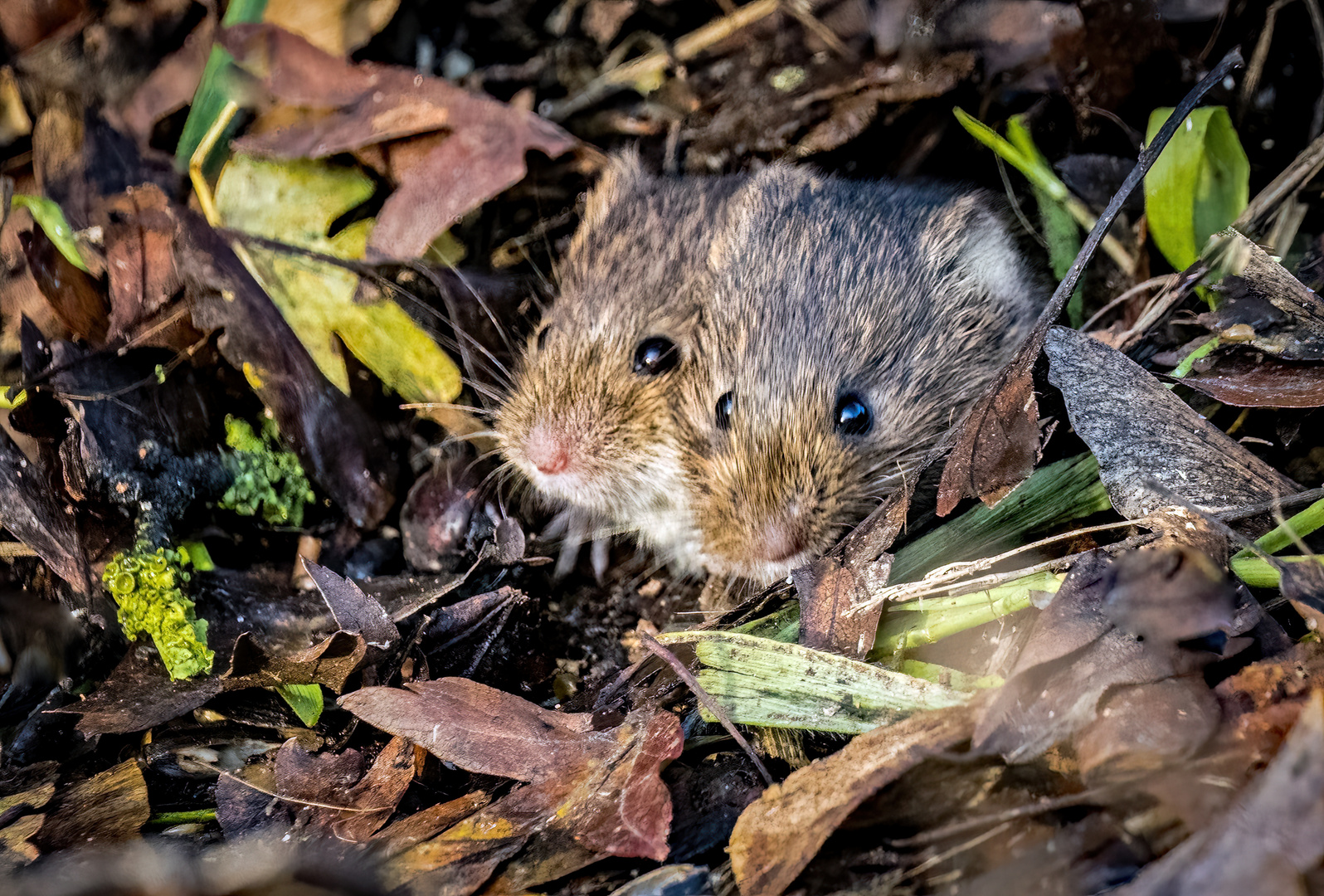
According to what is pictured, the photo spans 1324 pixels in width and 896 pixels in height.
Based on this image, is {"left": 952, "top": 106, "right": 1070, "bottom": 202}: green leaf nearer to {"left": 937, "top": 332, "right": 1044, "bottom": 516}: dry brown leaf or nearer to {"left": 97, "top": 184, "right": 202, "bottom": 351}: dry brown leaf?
{"left": 937, "top": 332, "right": 1044, "bottom": 516}: dry brown leaf

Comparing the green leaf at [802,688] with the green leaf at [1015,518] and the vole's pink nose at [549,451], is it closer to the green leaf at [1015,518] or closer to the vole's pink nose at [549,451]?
the green leaf at [1015,518]

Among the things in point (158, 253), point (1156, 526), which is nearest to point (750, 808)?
point (1156, 526)

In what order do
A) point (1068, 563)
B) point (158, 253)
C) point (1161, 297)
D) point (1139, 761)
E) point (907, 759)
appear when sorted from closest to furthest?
1. point (1139, 761)
2. point (907, 759)
3. point (1068, 563)
4. point (1161, 297)
5. point (158, 253)

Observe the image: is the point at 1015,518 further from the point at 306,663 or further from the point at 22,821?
the point at 22,821

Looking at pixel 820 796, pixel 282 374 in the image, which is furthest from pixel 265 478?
pixel 820 796

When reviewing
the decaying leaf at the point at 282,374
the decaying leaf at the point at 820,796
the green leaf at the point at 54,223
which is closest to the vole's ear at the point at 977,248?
the decaying leaf at the point at 820,796

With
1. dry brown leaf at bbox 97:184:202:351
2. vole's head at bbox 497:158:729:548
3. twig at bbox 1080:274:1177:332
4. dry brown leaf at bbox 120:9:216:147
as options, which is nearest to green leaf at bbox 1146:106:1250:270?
twig at bbox 1080:274:1177:332

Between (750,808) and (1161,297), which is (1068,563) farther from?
(1161,297)
